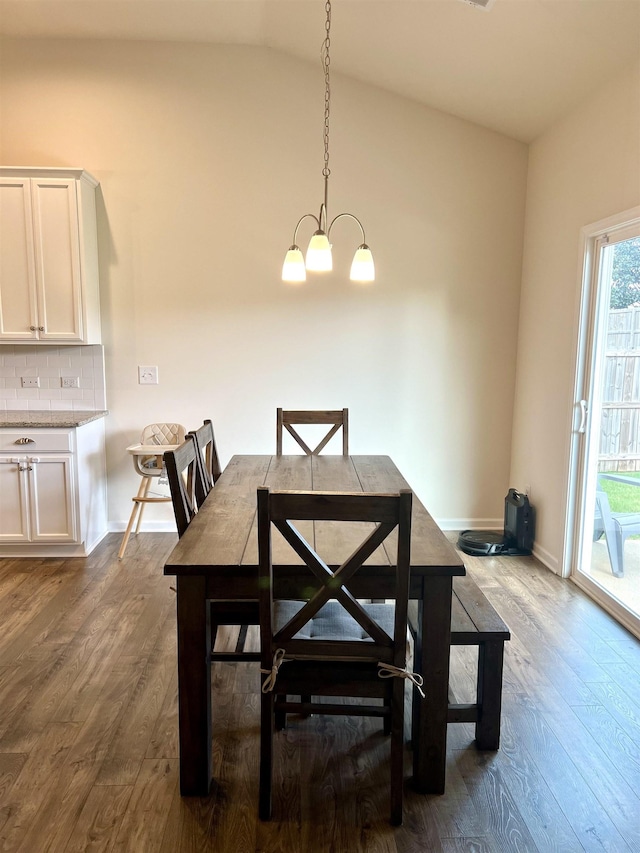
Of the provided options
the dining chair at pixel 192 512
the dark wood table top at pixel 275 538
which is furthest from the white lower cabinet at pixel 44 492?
the dining chair at pixel 192 512

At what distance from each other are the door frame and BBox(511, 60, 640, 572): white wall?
0.04 meters

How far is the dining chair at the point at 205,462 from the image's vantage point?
253cm

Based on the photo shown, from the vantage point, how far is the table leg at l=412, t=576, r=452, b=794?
5.65 ft

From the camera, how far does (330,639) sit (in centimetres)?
175

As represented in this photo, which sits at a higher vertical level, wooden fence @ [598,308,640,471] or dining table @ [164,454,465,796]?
wooden fence @ [598,308,640,471]

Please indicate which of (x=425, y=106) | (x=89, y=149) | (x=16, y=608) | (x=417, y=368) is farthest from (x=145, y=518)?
(x=425, y=106)

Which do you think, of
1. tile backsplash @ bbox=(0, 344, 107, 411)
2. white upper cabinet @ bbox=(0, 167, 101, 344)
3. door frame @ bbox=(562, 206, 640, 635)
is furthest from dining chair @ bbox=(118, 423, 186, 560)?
door frame @ bbox=(562, 206, 640, 635)

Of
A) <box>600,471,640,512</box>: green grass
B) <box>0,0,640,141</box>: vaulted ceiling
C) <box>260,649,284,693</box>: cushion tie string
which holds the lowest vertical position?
<box>260,649,284,693</box>: cushion tie string

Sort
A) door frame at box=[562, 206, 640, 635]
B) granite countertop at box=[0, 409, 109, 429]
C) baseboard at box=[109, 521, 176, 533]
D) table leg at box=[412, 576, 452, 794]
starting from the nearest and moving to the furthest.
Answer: table leg at box=[412, 576, 452, 794], door frame at box=[562, 206, 640, 635], granite countertop at box=[0, 409, 109, 429], baseboard at box=[109, 521, 176, 533]

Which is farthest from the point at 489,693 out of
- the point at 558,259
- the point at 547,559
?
the point at 558,259

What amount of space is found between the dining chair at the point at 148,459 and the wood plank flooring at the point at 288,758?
0.96m

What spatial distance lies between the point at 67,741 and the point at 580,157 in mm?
3666

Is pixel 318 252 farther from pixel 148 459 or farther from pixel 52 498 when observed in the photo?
pixel 52 498

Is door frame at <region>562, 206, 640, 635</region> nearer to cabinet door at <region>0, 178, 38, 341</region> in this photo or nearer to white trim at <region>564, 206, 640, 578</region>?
white trim at <region>564, 206, 640, 578</region>
